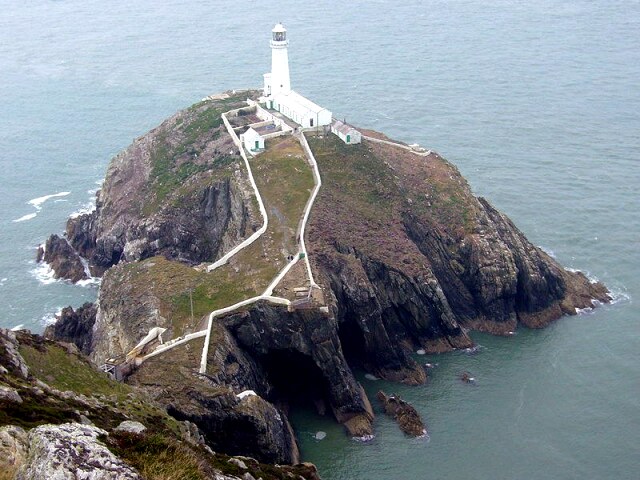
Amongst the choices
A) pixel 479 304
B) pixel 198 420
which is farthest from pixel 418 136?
pixel 198 420

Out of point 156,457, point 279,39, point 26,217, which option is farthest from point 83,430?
point 26,217

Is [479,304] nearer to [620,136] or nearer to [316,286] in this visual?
[316,286]

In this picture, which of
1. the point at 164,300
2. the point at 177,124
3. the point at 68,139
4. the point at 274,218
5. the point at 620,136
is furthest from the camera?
the point at 68,139

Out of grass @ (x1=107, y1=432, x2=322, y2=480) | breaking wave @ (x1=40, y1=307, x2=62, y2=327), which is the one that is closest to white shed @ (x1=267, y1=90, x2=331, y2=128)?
breaking wave @ (x1=40, y1=307, x2=62, y2=327)

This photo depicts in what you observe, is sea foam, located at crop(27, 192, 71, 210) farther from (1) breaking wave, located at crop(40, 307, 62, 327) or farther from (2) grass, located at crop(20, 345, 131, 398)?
(2) grass, located at crop(20, 345, 131, 398)

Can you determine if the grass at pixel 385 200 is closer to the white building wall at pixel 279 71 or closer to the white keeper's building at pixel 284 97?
the white keeper's building at pixel 284 97

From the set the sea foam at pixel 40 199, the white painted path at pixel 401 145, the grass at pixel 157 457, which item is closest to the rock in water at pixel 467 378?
the white painted path at pixel 401 145
